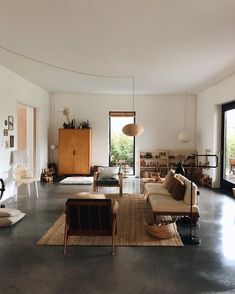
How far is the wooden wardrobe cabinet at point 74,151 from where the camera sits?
10.1 metres

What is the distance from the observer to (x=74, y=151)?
33.2 ft

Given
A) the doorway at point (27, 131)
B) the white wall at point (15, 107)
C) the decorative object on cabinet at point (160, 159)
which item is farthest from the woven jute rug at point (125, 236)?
the decorative object on cabinet at point (160, 159)

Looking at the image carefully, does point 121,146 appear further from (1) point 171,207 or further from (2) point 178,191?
(1) point 171,207

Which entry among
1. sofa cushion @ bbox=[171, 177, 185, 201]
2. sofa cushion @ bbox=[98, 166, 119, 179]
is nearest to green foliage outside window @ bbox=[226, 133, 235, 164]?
sofa cushion @ bbox=[98, 166, 119, 179]

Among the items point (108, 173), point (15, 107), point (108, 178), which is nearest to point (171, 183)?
point (108, 178)

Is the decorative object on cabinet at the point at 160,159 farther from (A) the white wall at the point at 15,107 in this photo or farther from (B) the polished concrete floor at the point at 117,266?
(B) the polished concrete floor at the point at 117,266

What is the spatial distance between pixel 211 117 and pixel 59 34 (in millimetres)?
Answer: 5739

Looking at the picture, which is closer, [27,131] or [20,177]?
[20,177]

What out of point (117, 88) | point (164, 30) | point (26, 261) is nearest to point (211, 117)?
point (117, 88)

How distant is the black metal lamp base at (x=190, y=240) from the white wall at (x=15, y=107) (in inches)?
168

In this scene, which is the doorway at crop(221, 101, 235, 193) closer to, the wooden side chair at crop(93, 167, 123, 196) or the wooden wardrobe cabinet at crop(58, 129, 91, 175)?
the wooden side chair at crop(93, 167, 123, 196)

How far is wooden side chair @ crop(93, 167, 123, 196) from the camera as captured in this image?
720cm

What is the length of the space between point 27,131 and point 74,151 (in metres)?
1.72

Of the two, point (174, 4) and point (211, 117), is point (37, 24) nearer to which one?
point (174, 4)
